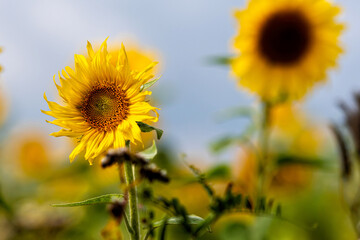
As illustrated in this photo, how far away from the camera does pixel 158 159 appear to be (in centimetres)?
292

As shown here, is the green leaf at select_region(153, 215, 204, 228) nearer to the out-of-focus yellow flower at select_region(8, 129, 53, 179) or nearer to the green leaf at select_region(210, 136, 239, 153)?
the green leaf at select_region(210, 136, 239, 153)

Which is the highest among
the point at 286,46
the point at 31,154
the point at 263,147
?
the point at 286,46

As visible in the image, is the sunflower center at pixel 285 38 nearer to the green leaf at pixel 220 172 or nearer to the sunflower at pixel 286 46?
the sunflower at pixel 286 46

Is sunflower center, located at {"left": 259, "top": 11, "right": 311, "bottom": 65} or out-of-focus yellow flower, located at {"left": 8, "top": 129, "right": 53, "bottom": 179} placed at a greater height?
sunflower center, located at {"left": 259, "top": 11, "right": 311, "bottom": 65}

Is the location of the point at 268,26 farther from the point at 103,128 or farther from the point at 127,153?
the point at 127,153

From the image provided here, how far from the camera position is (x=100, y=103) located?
3.88 feet

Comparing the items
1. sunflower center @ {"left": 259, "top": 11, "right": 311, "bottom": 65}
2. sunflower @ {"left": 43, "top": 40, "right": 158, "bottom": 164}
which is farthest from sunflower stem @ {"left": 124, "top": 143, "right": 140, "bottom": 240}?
sunflower center @ {"left": 259, "top": 11, "right": 311, "bottom": 65}

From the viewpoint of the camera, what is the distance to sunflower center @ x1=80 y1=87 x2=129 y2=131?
114 centimetres

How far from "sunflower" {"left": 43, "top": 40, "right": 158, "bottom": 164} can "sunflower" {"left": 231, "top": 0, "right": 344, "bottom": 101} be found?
4.57ft

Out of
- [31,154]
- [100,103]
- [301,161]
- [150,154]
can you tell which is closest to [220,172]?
[301,161]

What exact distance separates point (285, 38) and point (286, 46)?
0.05 meters

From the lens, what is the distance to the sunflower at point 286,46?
253 cm

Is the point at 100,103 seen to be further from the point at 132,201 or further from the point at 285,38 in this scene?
the point at 285,38

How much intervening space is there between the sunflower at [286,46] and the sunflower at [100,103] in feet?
4.57
